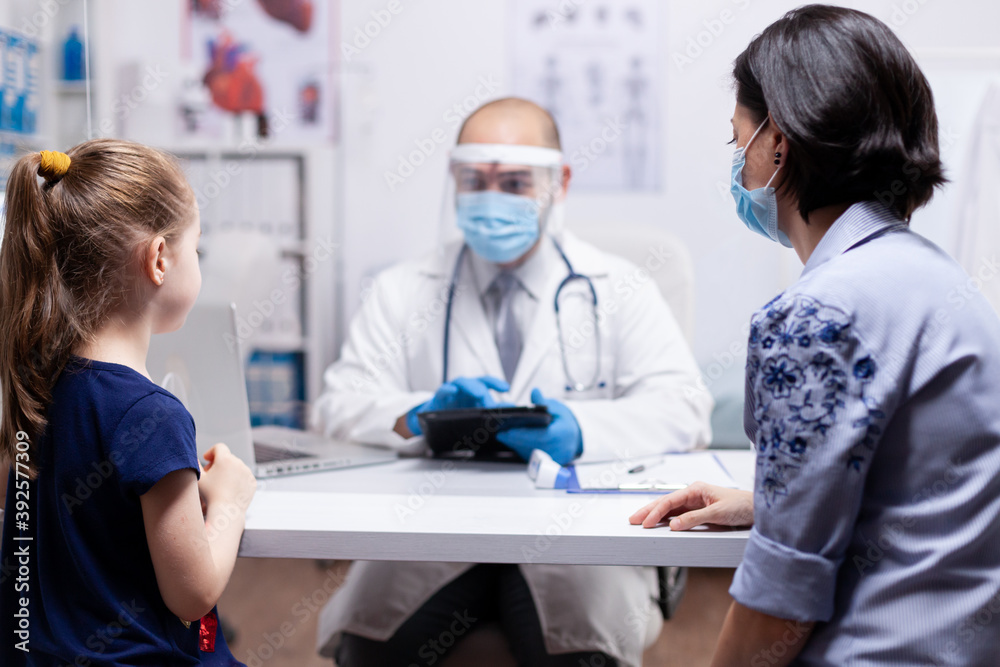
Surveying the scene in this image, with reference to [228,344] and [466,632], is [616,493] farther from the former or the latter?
[228,344]

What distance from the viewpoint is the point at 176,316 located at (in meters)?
0.89

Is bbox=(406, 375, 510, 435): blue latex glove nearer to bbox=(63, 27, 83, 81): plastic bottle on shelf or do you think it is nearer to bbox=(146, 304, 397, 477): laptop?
bbox=(146, 304, 397, 477): laptop

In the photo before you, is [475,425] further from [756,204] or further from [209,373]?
[756,204]

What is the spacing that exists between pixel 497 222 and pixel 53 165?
965 mm

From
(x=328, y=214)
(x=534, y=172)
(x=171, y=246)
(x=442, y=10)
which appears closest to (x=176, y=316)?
(x=171, y=246)

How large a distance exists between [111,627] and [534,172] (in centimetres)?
116

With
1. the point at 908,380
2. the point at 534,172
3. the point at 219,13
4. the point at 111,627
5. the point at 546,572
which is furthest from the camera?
the point at 219,13

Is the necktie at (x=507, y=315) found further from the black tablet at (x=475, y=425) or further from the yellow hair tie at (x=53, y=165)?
the yellow hair tie at (x=53, y=165)

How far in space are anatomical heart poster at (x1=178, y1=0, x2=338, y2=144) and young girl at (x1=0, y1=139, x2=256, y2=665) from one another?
235 cm

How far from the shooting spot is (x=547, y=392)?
169 centimetres

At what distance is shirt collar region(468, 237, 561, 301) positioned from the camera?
5.83ft

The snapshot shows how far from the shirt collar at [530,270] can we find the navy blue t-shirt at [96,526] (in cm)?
103

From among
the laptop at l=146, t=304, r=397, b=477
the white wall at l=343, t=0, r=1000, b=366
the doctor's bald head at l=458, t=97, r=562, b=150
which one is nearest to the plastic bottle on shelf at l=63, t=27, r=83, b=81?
the white wall at l=343, t=0, r=1000, b=366

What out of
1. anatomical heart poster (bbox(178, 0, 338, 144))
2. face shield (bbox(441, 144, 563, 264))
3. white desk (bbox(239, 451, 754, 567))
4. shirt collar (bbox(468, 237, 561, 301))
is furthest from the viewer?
anatomical heart poster (bbox(178, 0, 338, 144))
